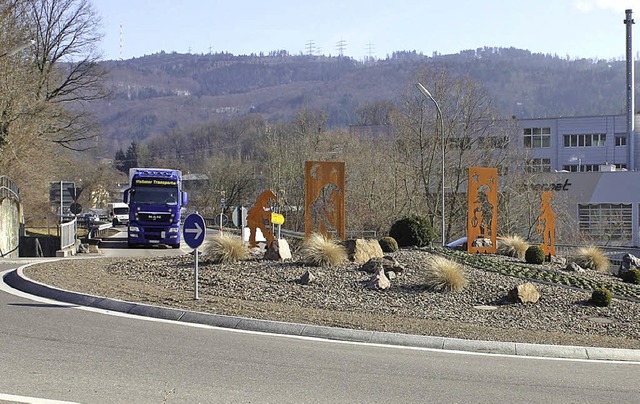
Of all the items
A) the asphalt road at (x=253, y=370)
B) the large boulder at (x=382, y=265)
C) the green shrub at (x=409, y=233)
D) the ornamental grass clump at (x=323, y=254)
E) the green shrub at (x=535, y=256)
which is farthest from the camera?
the green shrub at (x=409, y=233)

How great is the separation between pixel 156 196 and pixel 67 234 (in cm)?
448

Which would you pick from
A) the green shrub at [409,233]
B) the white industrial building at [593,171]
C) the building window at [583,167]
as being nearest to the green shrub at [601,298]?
the green shrub at [409,233]

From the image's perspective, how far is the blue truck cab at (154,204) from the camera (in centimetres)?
3731

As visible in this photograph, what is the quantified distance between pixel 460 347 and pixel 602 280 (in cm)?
1151

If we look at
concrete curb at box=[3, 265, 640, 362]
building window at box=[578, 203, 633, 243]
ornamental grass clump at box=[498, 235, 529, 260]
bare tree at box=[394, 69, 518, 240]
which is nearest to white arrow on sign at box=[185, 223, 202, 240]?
concrete curb at box=[3, 265, 640, 362]

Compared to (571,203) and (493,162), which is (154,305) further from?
(571,203)

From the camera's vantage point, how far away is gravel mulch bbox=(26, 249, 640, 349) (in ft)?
42.3

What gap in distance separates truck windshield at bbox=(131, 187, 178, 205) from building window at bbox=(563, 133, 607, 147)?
64972 mm

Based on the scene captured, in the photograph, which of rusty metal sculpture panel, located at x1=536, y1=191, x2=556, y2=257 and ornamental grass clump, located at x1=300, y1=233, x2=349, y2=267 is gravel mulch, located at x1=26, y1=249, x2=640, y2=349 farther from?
rusty metal sculpture panel, located at x1=536, y1=191, x2=556, y2=257

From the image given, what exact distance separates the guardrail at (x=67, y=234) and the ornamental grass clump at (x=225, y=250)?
18061 millimetres

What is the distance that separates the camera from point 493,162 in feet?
186

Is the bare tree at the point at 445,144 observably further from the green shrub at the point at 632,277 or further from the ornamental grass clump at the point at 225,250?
the ornamental grass clump at the point at 225,250

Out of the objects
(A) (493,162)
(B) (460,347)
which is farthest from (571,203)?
(B) (460,347)

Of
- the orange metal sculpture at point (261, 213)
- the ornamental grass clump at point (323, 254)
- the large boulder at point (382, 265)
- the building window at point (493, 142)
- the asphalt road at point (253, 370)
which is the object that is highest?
the building window at point (493, 142)
